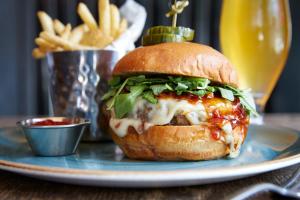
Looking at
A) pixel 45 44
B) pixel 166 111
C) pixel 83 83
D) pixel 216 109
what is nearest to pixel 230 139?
pixel 216 109

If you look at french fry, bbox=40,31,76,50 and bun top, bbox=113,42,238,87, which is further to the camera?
french fry, bbox=40,31,76,50

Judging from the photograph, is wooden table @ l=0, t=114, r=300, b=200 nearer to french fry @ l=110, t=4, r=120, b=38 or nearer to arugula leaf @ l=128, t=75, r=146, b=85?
arugula leaf @ l=128, t=75, r=146, b=85

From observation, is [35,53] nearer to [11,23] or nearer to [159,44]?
[159,44]

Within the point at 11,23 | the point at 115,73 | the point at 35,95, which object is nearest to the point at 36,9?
the point at 11,23

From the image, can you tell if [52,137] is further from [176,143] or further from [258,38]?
[258,38]

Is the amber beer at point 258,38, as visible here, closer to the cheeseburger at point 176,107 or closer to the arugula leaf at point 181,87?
the cheeseburger at point 176,107

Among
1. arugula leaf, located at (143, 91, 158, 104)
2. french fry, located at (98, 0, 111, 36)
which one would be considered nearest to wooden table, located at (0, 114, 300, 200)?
arugula leaf, located at (143, 91, 158, 104)
